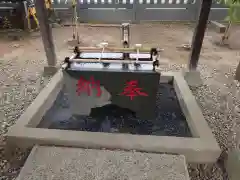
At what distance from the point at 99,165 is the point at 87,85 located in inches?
30.4

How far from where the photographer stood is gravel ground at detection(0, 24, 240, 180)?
80.0 inches

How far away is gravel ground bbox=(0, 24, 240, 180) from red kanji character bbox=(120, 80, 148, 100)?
831 mm

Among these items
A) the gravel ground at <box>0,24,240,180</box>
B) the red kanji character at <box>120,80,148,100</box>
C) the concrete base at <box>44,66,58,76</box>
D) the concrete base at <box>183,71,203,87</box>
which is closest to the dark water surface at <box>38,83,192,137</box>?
the red kanji character at <box>120,80,148,100</box>

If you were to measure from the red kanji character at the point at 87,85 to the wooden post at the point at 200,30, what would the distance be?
Answer: 177 cm

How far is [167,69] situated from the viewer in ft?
12.8

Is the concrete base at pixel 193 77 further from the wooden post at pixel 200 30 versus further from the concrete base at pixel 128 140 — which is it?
the concrete base at pixel 128 140

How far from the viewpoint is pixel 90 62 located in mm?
2088

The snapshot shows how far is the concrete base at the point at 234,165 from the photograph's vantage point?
1723mm

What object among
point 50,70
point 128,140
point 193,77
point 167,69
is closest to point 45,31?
point 50,70

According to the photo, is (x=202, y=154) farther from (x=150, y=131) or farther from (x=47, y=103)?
(x=47, y=103)

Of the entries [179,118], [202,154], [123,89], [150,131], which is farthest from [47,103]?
[202,154]

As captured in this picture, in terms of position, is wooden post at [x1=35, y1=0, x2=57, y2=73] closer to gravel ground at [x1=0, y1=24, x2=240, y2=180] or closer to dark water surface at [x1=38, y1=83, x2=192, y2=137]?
gravel ground at [x1=0, y1=24, x2=240, y2=180]

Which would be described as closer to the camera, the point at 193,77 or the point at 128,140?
the point at 128,140

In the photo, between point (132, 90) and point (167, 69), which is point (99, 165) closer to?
point (132, 90)
